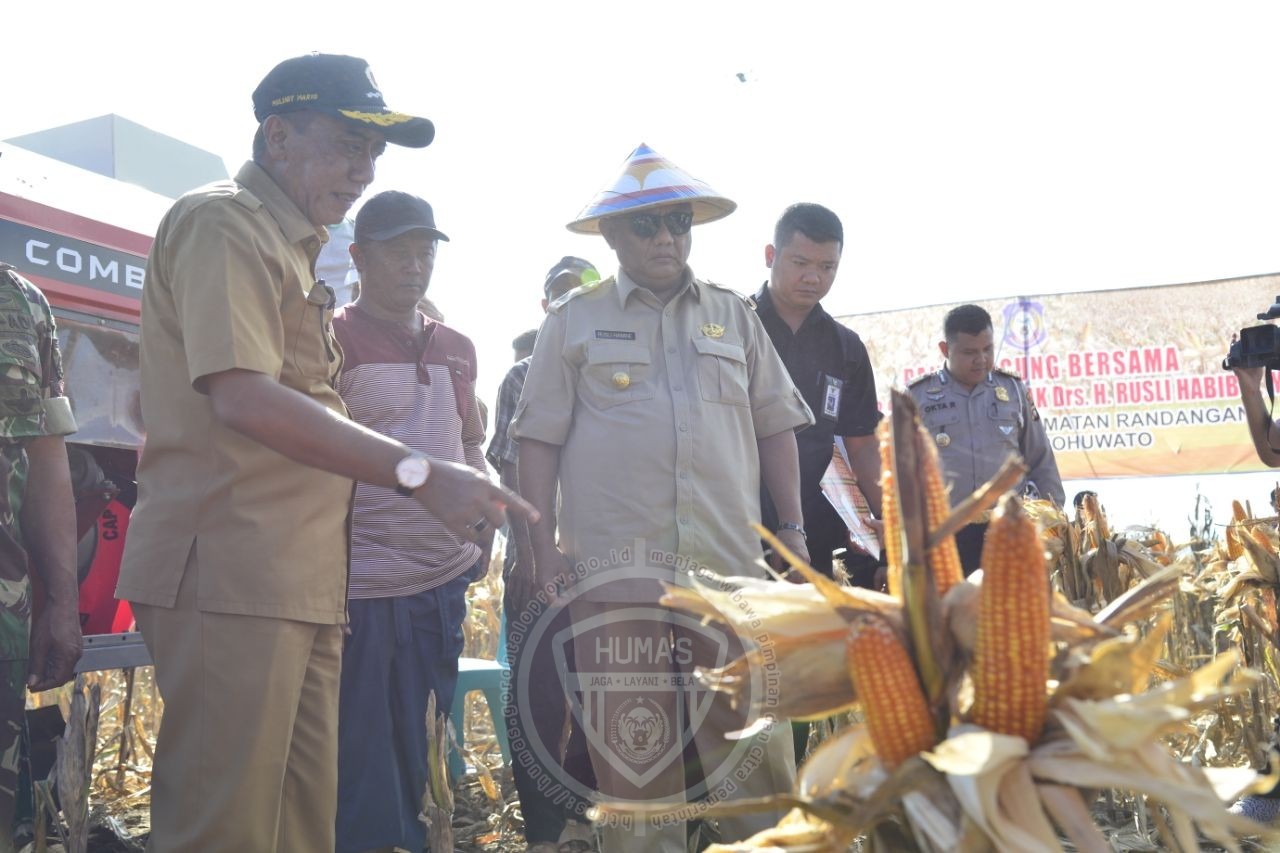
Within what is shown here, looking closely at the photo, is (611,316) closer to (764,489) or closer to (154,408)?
Result: (764,489)

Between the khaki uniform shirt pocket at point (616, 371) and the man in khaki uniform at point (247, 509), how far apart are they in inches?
44.8

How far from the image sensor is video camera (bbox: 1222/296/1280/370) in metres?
4.29

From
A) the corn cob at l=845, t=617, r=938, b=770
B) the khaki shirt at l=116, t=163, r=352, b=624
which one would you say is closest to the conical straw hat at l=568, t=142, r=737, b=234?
the khaki shirt at l=116, t=163, r=352, b=624

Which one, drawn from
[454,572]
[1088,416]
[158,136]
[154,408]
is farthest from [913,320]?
[154,408]

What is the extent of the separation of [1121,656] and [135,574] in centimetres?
187

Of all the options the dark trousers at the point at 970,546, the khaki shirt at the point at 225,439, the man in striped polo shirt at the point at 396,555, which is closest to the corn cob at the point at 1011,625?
the khaki shirt at the point at 225,439

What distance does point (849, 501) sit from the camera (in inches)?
183

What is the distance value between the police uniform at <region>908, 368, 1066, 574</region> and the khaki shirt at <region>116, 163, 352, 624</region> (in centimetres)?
390

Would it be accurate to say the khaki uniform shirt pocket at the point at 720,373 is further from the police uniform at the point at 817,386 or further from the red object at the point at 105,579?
the red object at the point at 105,579

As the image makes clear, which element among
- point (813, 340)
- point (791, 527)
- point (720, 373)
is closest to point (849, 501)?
point (813, 340)

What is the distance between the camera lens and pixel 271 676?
92.9 inches

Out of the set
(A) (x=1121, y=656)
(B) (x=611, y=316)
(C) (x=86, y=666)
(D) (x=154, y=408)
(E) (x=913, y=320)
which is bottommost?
(C) (x=86, y=666)

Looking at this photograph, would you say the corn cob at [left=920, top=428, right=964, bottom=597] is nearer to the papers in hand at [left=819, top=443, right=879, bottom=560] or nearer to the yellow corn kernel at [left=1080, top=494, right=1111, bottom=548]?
the papers in hand at [left=819, top=443, right=879, bottom=560]

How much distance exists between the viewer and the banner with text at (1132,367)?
38.4 feet
